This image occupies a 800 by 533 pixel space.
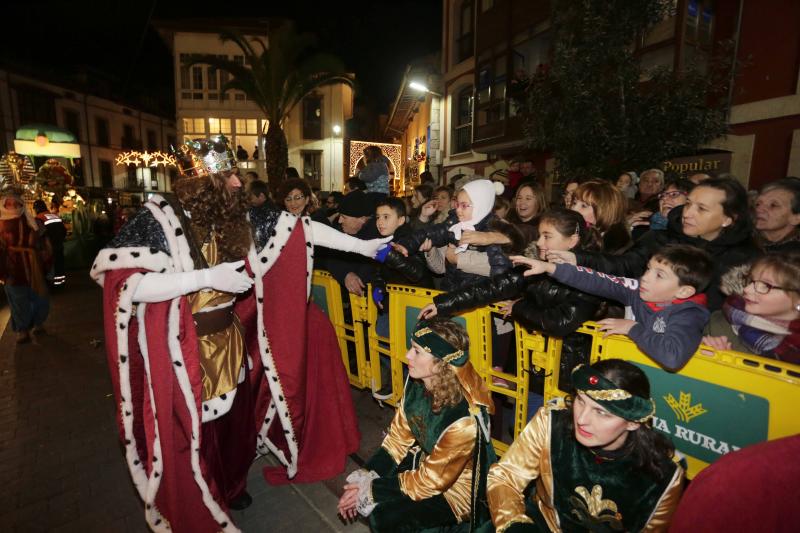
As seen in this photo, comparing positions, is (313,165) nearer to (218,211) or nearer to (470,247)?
(470,247)

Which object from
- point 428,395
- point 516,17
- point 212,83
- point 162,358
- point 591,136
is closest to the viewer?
point 162,358

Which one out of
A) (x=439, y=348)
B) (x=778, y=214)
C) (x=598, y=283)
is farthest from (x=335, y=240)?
(x=778, y=214)

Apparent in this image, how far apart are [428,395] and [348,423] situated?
3.87 ft

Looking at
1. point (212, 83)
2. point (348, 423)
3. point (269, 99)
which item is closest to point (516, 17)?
point (269, 99)

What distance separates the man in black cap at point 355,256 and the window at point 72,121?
34376mm

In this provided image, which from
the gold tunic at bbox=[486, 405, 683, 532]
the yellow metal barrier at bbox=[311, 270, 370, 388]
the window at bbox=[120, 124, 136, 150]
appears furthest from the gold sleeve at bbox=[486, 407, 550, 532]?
the window at bbox=[120, 124, 136, 150]

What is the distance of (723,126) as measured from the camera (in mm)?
6555

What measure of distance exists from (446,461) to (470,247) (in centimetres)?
165

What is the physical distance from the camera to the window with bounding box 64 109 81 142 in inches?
1176

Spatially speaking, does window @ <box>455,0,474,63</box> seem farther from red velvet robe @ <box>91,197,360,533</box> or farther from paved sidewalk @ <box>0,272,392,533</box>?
red velvet robe @ <box>91,197,360,533</box>

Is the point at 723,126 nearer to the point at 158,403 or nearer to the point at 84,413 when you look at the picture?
the point at 158,403

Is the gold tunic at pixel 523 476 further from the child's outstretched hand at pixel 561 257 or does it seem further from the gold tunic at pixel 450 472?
the child's outstretched hand at pixel 561 257

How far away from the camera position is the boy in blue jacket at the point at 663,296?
2104mm

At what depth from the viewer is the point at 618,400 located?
167cm
